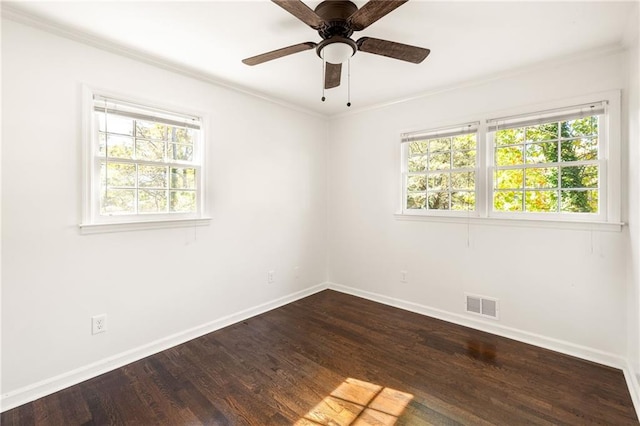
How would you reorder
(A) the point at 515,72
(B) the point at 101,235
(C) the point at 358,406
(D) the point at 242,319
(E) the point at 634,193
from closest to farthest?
(C) the point at 358,406 → (E) the point at 634,193 → (B) the point at 101,235 → (A) the point at 515,72 → (D) the point at 242,319

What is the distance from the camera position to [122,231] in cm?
235

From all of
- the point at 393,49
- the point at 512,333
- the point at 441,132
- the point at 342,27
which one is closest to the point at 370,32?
the point at 393,49

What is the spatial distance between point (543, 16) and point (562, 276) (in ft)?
6.80

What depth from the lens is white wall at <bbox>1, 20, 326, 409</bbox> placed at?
6.23ft

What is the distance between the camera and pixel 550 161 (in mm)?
2625

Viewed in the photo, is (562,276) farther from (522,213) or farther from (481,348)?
(481,348)

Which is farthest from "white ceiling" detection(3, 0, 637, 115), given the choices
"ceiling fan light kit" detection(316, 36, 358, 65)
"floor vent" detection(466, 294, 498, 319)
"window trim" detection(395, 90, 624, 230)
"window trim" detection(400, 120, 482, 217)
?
"floor vent" detection(466, 294, 498, 319)

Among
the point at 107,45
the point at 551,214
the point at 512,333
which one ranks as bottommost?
the point at 512,333

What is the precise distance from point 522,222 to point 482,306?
93cm

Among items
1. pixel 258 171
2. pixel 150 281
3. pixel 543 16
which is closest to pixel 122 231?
pixel 150 281

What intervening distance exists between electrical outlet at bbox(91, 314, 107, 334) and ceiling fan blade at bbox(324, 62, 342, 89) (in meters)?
2.57

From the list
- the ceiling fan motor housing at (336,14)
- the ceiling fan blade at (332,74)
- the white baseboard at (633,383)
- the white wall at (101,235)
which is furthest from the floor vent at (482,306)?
the ceiling fan motor housing at (336,14)

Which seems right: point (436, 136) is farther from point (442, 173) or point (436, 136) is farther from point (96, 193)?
point (96, 193)

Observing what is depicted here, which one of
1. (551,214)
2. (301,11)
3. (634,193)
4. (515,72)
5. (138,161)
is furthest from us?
(515,72)
